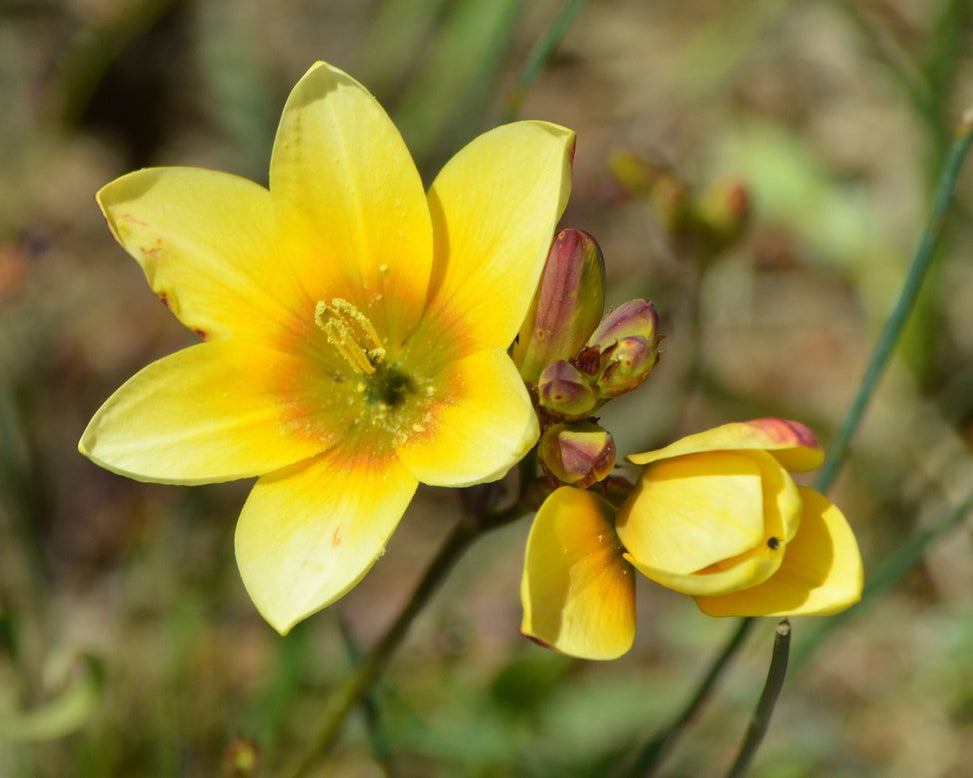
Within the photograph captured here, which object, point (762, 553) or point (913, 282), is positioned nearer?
point (762, 553)

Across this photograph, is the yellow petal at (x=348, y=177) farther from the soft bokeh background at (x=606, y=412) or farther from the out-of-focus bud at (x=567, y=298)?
the soft bokeh background at (x=606, y=412)

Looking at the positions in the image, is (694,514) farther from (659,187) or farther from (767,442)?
(659,187)

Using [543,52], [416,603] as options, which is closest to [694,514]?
[416,603]

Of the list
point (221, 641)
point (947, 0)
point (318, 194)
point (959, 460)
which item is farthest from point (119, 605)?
point (947, 0)

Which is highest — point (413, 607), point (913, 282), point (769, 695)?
point (913, 282)

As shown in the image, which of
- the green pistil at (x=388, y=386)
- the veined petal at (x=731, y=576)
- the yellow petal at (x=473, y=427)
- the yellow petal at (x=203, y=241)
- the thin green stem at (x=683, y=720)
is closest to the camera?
the veined petal at (x=731, y=576)

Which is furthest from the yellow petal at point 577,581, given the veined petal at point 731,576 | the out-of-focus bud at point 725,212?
the out-of-focus bud at point 725,212
